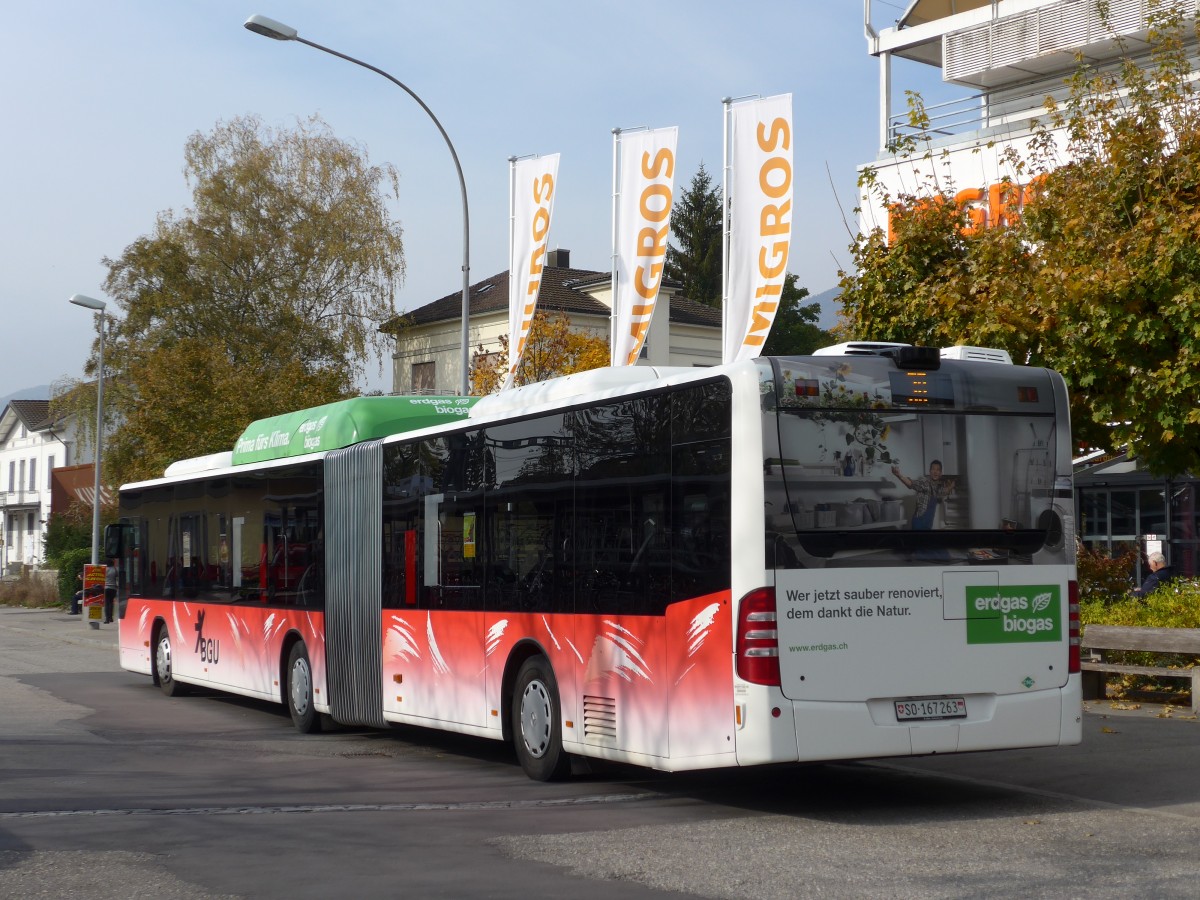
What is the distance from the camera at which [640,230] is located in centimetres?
2116

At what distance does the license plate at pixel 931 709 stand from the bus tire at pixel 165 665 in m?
12.8

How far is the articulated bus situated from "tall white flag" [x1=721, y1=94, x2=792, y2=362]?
737 cm

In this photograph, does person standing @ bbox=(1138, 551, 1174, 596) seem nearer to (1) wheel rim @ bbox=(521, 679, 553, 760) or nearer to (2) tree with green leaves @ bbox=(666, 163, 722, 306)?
(1) wheel rim @ bbox=(521, 679, 553, 760)

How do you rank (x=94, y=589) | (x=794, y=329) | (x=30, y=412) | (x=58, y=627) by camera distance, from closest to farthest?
1. (x=94, y=589)
2. (x=58, y=627)
3. (x=794, y=329)
4. (x=30, y=412)

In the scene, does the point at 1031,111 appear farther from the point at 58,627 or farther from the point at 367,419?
the point at 58,627

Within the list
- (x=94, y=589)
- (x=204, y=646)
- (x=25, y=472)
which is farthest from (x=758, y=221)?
(x=25, y=472)

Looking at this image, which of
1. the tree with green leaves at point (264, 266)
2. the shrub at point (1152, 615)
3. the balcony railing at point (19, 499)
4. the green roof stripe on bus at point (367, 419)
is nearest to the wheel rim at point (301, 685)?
the green roof stripe on bus at point (367, 419)

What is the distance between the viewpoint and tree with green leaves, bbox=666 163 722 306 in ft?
251

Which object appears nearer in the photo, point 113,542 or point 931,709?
point 931,709

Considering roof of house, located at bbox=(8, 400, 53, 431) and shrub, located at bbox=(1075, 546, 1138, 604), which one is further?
roof of house, located at bbox=(8, 400, 53, 431)

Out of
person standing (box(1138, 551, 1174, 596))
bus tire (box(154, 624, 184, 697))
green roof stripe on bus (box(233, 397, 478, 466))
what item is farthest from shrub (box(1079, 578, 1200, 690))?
bus tire (box(154, 624, 184, 697))

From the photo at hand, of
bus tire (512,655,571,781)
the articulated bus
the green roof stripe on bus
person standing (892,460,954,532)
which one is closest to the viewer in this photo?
the articulated bus

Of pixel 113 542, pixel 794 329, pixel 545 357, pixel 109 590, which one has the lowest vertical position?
pixel 109 590

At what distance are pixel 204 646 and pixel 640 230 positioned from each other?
792 centimetres
